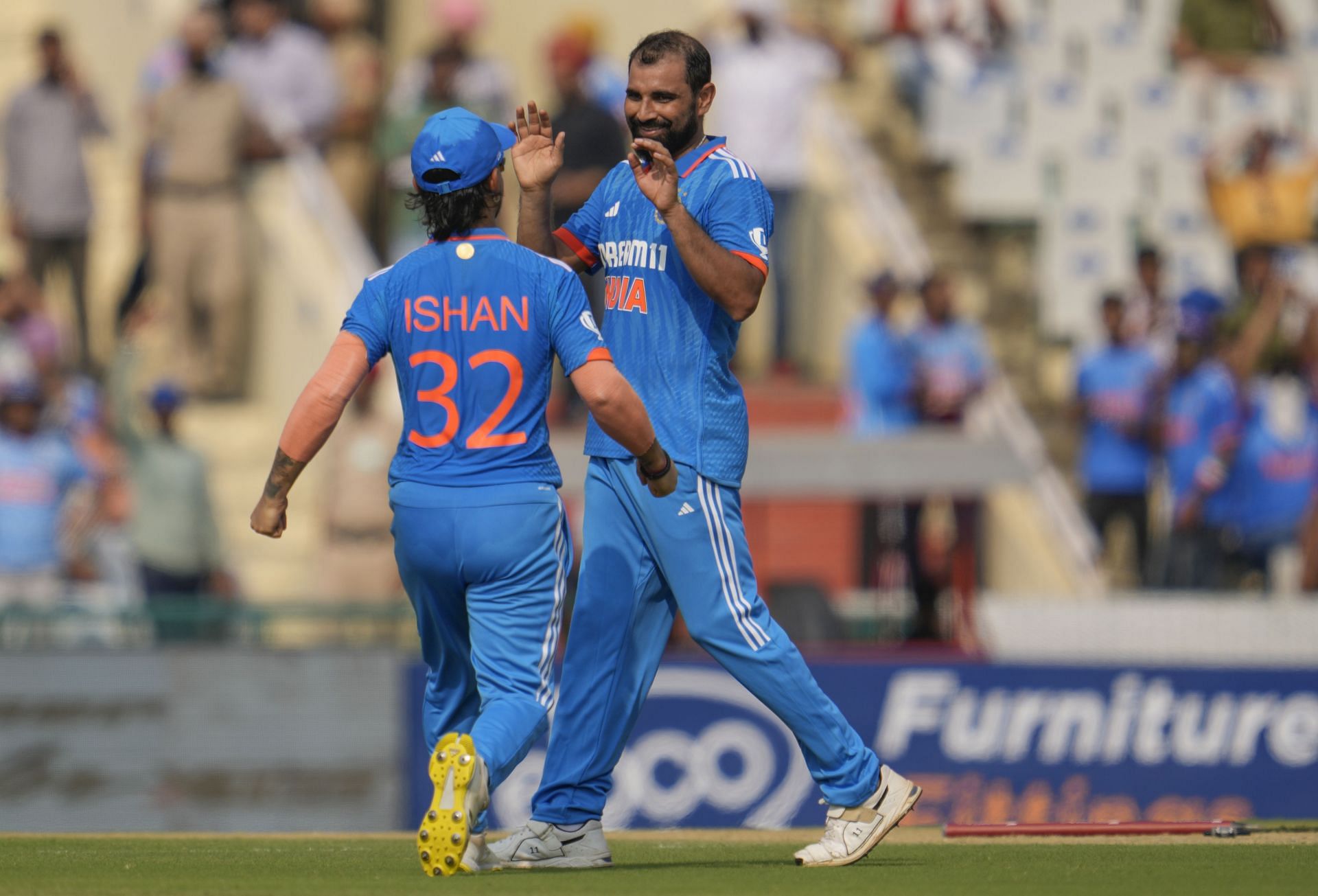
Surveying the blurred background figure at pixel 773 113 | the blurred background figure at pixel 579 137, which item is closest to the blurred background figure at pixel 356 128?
the blurred background figure at pixel 773 113

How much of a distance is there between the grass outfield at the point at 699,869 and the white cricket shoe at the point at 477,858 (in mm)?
64

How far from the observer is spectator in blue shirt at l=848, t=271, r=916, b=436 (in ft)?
48.4

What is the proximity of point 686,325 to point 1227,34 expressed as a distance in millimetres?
13458

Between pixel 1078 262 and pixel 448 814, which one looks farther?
pixel 1078 262

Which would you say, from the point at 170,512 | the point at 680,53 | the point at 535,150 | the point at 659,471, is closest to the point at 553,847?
the point at 659,471

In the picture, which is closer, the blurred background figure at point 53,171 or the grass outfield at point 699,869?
the grass outfield at point 699,869

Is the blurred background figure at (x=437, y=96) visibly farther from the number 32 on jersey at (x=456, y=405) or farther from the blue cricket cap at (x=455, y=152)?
the number 32 on jersey at (x=456, y=405)

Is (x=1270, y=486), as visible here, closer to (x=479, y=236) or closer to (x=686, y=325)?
(x=686, y=325)

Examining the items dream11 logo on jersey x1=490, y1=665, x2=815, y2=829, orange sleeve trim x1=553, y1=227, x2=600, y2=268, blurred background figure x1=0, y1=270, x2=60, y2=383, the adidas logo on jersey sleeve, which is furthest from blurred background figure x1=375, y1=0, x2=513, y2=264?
the adidas logo on jersey sleeve

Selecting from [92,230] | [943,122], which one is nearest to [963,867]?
[92,230]

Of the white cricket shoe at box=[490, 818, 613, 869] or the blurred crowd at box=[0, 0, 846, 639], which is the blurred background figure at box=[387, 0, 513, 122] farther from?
the white cricket shoe at box=[490, 818, 613, 869]

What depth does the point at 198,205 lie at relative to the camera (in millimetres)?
15281

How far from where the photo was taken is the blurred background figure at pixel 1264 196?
16500 millimetres

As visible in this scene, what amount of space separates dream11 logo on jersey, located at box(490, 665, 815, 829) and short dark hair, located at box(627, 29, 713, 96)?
216 inches
